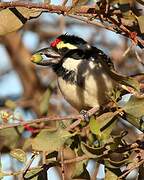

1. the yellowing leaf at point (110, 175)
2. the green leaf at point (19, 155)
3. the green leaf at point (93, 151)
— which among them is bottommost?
the yellowing leaf at point (110, 175)

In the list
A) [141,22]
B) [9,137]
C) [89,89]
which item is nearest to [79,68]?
[89,89]

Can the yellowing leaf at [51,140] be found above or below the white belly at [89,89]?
above

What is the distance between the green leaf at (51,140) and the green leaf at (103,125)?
55mm

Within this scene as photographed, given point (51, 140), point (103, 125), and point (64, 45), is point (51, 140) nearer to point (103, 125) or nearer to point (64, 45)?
point (103, 125)

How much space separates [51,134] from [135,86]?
0.58 ft

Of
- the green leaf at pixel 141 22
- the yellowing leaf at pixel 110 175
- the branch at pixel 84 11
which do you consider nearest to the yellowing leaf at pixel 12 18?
the branch at pixel 84 11

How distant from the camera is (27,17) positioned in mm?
1117

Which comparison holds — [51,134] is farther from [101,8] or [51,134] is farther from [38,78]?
[38,78]

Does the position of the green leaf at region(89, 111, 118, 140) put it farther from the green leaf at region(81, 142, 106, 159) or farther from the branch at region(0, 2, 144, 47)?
the branch at region(0, 2, 144, 47)

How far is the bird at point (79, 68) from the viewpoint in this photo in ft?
4.29

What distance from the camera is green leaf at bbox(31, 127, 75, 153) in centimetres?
105

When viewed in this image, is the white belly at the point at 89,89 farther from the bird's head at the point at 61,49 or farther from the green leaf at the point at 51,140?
the green leaf at the point at 51,140

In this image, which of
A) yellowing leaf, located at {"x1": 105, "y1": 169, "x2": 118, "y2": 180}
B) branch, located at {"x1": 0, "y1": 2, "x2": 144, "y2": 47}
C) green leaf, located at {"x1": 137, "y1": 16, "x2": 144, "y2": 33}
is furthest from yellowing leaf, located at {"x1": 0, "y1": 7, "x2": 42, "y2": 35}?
yellowing leaf, located at {"x1": 105, "y1": 169, "x2": 118, "y2": 180}

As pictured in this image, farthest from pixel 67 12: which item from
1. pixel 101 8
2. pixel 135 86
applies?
pixel 135 86
